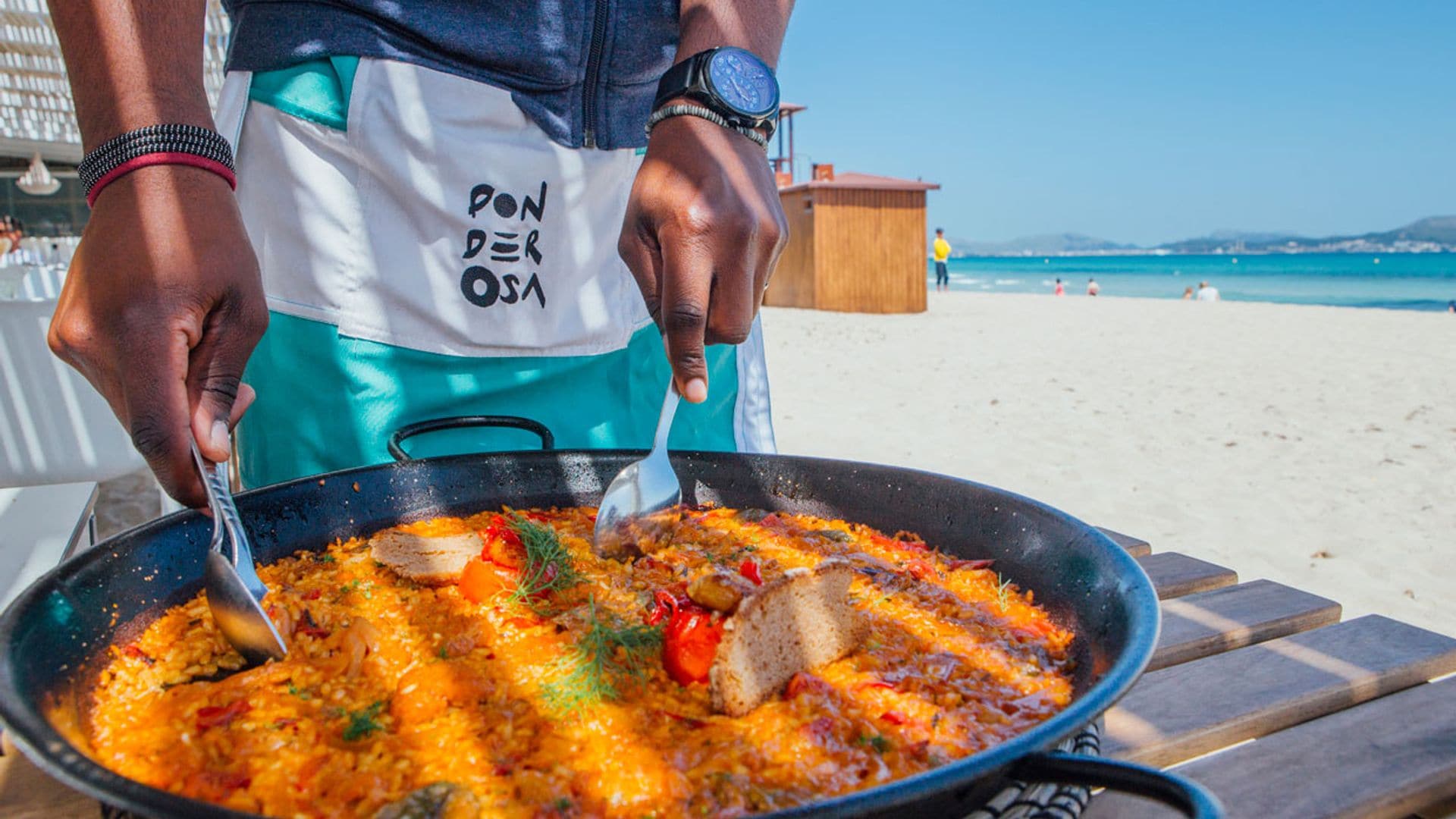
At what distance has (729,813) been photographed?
911 millimetres

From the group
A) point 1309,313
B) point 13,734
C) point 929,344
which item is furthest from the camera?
point 1309,313

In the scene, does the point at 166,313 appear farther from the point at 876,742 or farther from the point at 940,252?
the point at 940,252

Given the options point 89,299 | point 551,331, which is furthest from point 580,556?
point 89,299

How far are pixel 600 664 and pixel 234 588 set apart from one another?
0.48 meters

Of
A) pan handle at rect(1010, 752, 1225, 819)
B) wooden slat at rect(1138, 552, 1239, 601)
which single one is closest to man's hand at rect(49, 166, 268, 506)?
pan handle at rect(1010, 752, 1225, 819)

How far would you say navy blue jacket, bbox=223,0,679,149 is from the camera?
5.82 ft

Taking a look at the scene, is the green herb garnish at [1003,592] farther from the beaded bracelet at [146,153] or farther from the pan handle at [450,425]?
the beaded bracelet at [146,153]

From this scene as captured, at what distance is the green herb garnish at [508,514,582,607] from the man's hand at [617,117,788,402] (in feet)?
1.23

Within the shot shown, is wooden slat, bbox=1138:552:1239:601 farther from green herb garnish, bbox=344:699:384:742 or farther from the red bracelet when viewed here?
the red bracelet

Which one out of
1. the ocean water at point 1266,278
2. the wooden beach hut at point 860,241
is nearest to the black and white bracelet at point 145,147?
the wooden beach hut at point 860,241

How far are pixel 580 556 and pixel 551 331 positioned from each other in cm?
68

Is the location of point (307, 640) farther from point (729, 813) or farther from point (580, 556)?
point (729, 813)

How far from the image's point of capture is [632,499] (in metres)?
1.63

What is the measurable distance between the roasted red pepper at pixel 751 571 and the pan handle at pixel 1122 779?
22.8 inches
